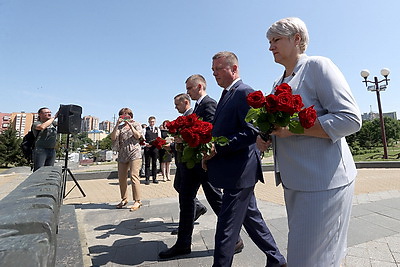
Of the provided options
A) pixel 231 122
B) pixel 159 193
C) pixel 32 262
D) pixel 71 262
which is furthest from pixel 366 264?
pixel 159 193

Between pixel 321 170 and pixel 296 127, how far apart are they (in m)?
0.27

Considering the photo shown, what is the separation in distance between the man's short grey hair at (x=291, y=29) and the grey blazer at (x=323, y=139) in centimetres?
15

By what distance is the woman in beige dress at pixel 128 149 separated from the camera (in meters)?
4.64

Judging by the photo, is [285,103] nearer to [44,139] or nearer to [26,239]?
[26,239]

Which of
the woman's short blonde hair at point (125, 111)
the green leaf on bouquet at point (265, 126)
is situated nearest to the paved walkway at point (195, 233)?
the green leaf on bouquet at point (265, 126)

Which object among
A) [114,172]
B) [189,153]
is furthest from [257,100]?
[114,172]

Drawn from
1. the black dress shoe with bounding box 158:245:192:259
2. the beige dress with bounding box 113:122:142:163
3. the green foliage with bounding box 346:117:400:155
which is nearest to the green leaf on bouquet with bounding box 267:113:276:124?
the black dress shoe with bounding box 158:245:192:259

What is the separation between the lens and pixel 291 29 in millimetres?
1451

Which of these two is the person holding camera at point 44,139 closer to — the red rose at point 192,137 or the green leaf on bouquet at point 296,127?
the red rose at point 192,137

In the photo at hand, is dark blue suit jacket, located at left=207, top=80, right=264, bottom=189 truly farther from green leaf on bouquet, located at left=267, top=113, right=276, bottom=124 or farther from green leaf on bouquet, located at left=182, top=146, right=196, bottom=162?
green leaf on bouquet, located at left=267, top=113, right=276, bottom=124

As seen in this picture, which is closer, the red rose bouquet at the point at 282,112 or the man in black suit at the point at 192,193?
the red rose bouquet at the point at 282,112

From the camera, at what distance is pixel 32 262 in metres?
0.68

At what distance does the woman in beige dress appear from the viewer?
4641 millimetres

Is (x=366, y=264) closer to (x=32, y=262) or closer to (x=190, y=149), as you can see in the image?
(x=190, y=149)
